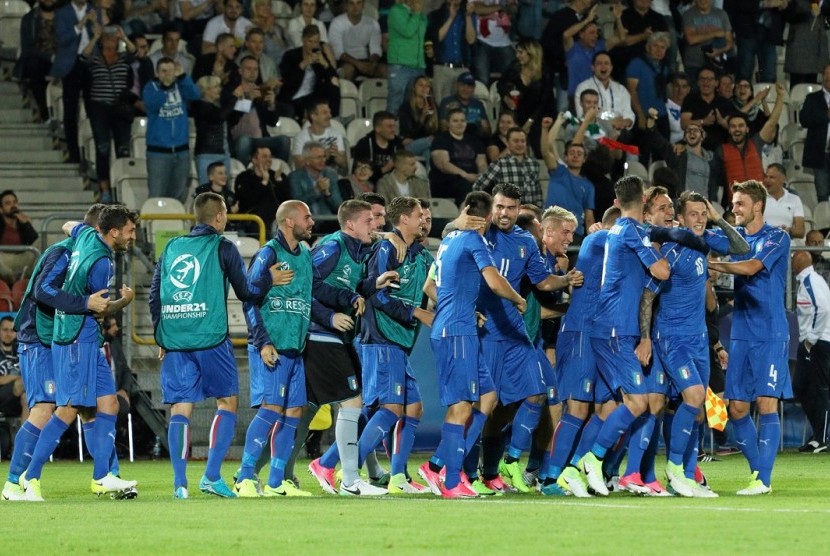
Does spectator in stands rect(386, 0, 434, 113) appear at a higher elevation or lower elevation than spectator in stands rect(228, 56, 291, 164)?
higher

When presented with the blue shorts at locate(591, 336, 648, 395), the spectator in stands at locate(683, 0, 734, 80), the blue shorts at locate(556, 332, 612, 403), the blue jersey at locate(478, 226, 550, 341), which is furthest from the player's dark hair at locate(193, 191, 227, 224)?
the spectator in stands at locate(683, 0, 734, 80)

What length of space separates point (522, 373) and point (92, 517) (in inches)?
140

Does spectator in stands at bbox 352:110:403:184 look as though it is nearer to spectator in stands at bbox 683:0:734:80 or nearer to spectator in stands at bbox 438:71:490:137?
spectator in stands at bbox 438:71:490:137

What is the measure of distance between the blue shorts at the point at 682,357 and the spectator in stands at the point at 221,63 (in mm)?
9648

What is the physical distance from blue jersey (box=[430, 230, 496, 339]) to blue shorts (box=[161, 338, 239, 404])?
1650mm

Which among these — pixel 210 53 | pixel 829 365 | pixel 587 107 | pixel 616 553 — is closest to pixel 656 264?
pixel 616 553

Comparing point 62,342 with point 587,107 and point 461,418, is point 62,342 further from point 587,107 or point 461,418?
point 587,107

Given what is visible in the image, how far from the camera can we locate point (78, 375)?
1235 cm

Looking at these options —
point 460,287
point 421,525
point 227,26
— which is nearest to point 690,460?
point 460,287

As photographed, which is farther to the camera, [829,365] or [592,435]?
[829,365]

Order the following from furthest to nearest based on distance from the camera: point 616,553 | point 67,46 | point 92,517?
1. point 67,46
2. point 92,517
3. point 616,553

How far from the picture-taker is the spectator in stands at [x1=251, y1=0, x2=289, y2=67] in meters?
22.2

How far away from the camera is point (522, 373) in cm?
1255

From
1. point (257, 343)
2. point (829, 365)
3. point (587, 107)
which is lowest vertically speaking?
point (829, 365)
